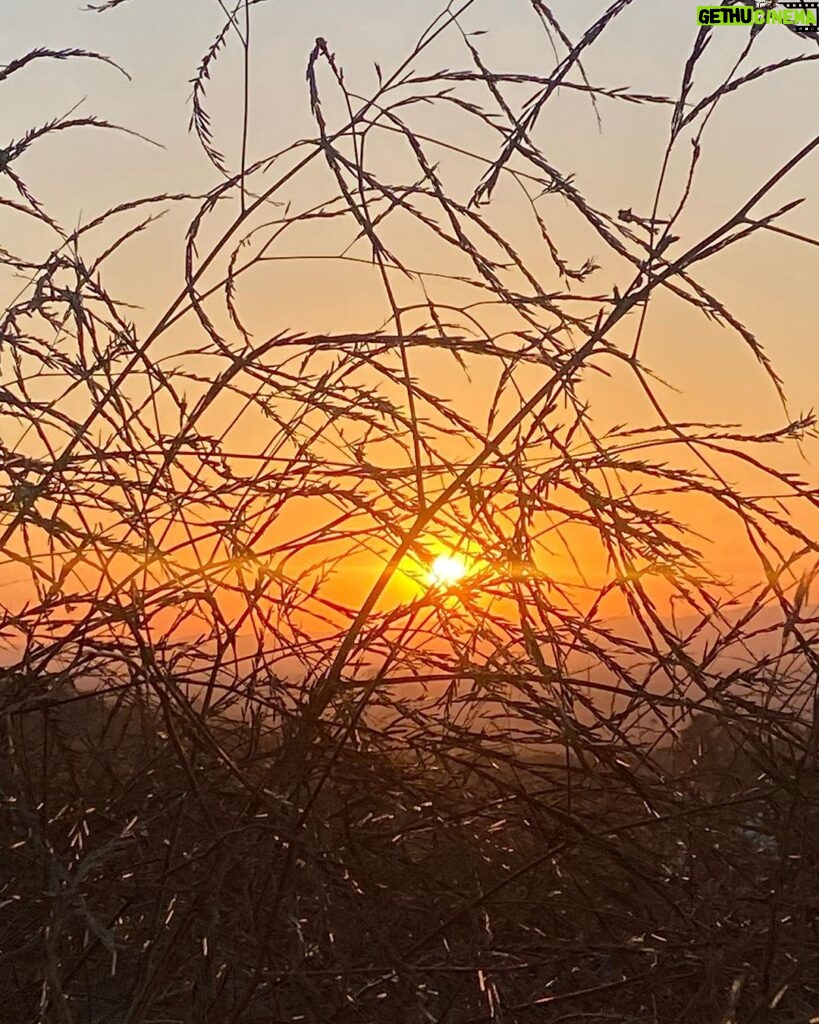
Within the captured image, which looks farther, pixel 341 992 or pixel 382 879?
pixel 382 879

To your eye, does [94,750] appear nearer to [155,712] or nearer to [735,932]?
[155,712]

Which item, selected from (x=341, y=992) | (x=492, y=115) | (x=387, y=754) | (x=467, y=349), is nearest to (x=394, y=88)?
(x=492, y=115)

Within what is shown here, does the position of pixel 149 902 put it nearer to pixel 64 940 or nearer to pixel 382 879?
pixel 64 940

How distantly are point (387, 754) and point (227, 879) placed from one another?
21 centimetres

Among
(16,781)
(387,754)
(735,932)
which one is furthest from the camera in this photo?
(387,754)

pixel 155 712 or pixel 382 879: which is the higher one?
pixel 155 712

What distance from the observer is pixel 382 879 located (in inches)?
42.5

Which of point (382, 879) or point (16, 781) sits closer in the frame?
point (16, 781)

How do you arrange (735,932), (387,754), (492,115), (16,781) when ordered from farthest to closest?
(387,754), (735,932), (492,115), (16,781)

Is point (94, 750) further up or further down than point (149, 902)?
further up

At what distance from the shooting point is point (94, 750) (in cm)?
109

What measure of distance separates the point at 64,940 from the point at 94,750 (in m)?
0.21

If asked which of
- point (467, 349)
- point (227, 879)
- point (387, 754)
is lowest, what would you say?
point (227, 879)

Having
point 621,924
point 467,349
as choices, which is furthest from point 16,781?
point 621,924
